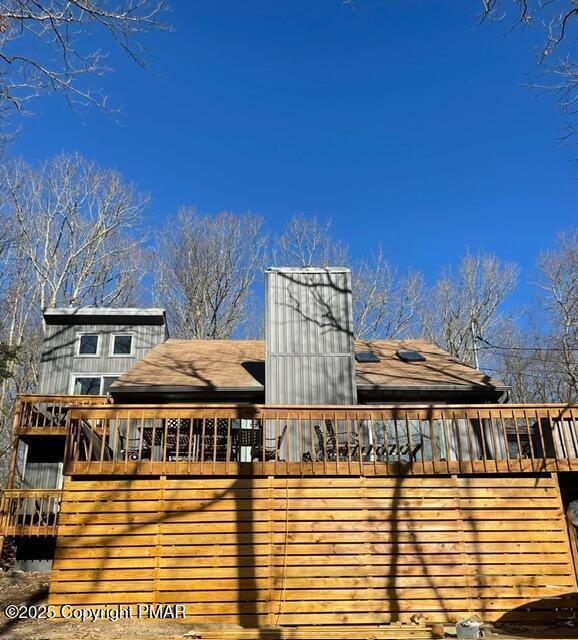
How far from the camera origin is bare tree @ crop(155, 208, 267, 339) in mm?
25109

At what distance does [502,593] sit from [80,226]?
21.6 m

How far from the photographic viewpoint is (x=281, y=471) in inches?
297

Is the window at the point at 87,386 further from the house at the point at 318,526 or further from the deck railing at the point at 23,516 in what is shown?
the house at the point at 318,526

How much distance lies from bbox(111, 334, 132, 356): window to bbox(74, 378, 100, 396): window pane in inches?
39.5

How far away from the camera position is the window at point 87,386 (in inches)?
582

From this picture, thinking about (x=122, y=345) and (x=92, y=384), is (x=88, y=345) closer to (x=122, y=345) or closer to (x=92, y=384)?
(x=122, y=345)

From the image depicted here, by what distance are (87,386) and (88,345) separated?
1283 mm

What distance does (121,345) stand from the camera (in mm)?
15344

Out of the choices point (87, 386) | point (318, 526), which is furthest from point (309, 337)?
point (87, 386)

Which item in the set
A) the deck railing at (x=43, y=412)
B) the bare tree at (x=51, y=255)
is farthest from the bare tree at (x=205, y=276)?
the deck railing at (x=43, y=412)

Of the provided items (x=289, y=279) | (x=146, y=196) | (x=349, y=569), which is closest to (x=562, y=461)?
(x=349, y=569)

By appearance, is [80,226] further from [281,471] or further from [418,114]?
[281,471]

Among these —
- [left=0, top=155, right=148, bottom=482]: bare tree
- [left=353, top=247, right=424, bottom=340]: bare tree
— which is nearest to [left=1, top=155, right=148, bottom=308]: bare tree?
[left=0, top=155, right=148, bottom=482]: bare tree

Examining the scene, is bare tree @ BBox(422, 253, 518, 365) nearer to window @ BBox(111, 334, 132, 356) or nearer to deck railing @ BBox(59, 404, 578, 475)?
window @ BBox(111, 334, 132, 356)
